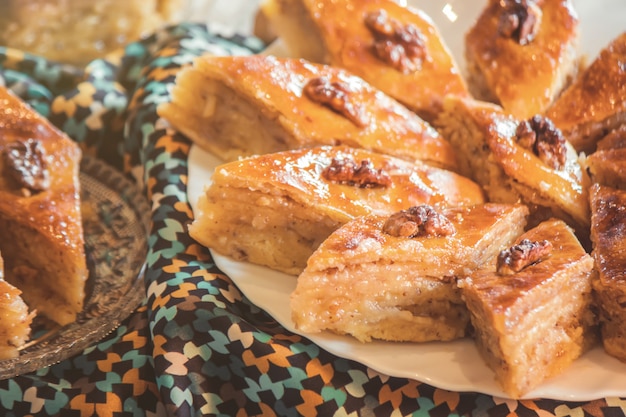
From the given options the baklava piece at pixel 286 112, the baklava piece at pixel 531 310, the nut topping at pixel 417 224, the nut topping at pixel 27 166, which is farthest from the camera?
the baklava piece at pixel 286 112

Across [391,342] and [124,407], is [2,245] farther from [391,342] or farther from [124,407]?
[391,342]

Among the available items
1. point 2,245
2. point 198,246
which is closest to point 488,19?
point 198,246

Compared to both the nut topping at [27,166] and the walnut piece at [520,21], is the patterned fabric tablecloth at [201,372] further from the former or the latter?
the walnut piece at [520,21]

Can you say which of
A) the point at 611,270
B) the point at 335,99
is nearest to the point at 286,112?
the point at 335,99

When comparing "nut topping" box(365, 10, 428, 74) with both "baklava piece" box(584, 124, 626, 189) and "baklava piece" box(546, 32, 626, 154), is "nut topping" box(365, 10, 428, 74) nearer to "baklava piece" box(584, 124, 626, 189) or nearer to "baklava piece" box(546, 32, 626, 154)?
"baklava piece" box(546, 32, 626, 154)

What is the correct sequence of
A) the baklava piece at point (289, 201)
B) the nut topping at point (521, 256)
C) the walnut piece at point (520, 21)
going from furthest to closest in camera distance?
the walnut piece at point (520, 21), the baklava piece at point (289, 201), the nut topping at point (521, 256)

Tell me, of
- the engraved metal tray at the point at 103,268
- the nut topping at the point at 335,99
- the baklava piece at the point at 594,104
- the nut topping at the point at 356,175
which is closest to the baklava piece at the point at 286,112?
the nut topping at the point at 335,99

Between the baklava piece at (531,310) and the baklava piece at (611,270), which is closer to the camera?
the baklava piece at (531,310)
